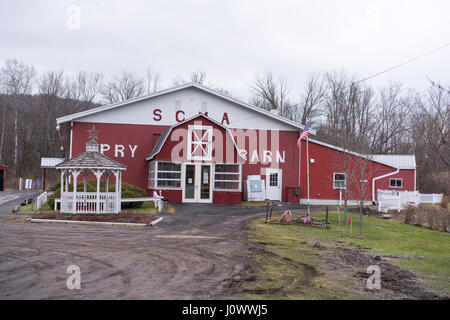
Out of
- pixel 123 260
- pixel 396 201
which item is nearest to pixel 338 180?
pixel 396 201

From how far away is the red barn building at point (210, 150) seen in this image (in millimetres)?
26781

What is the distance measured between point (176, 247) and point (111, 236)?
9.98 ft

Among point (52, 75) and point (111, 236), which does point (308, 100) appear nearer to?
point (52, 75)

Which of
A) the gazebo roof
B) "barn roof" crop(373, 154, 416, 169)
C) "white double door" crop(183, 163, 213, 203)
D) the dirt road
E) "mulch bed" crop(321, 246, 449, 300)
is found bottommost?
"mulch bed" crop(321, 246, 449, 300)

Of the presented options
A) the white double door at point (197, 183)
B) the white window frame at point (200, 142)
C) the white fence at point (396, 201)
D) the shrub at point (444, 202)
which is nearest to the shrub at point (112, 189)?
the white double door at point (197, 183)

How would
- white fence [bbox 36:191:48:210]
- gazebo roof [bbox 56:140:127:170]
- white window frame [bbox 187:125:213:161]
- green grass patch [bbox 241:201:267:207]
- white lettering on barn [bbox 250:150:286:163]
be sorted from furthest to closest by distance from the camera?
white lettering on barn [bbox 250:150:286:163] → green grass patch [bbox 241:201:267:207] → white window frame [bbox 187:125:213:161] → white fence [bbox 36:191:48:210] → gazebo roof [bbox 56:140:127:170]

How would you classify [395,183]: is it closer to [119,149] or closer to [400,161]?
[400,161]

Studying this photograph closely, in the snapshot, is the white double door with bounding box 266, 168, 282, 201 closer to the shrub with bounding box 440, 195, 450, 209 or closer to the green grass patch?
the green grass patch

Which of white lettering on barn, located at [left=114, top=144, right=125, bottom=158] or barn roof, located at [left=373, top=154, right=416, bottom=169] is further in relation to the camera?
barn roof, located at [left=373, top=154, right=416, bottom=169]

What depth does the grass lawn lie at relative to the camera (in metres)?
7.84

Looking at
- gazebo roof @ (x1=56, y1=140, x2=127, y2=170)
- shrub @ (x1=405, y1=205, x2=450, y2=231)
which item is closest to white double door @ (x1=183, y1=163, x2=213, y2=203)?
gazebo roof @ (x1=56, y1=140, x2=127, y2=170)

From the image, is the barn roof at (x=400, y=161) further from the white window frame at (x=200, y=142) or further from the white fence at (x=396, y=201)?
the white window frame at (x=200, y=142)

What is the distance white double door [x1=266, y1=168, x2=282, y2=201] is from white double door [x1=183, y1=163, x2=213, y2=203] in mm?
5616

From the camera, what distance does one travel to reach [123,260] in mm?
10000
